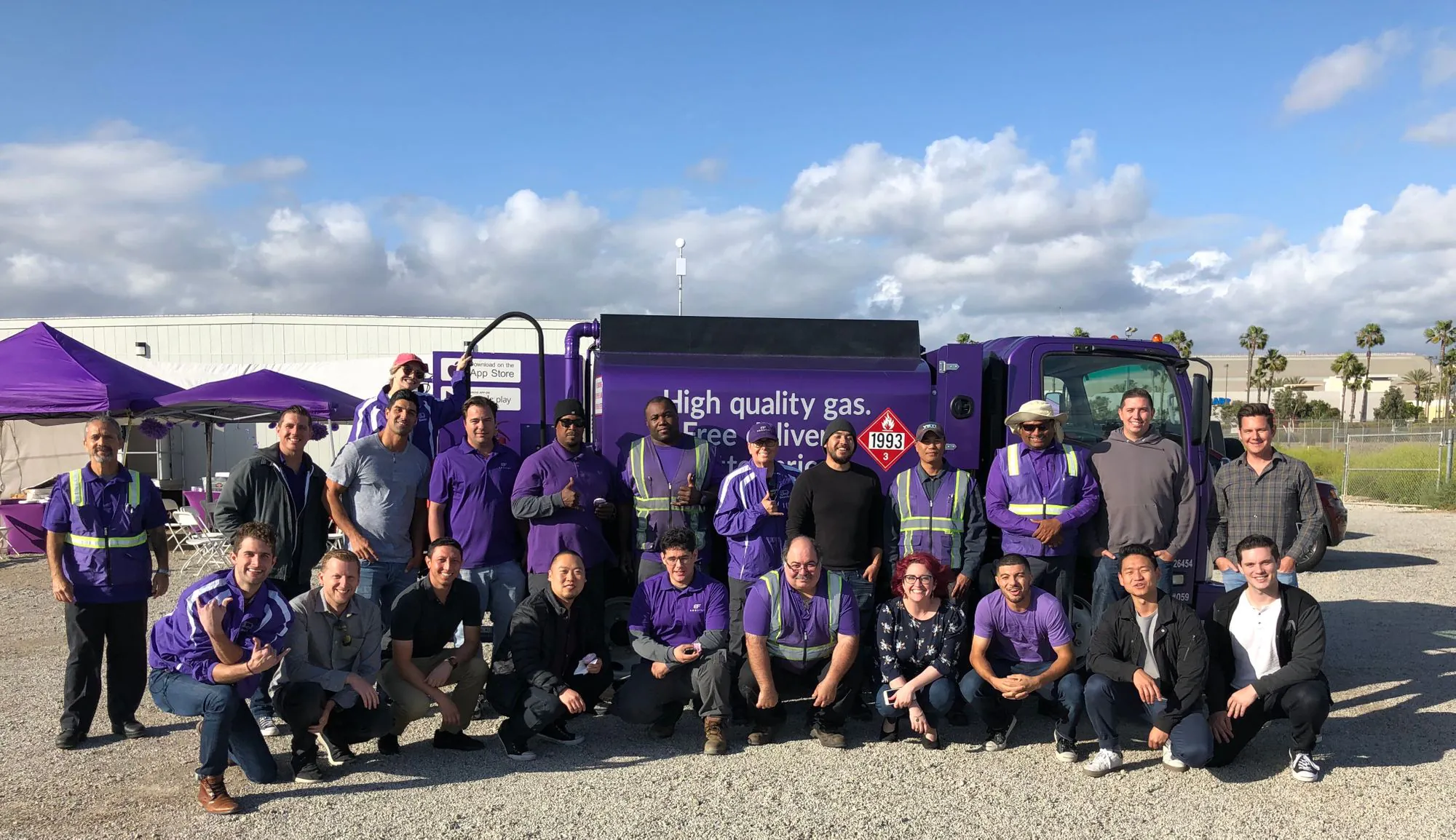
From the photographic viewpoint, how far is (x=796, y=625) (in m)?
5.21

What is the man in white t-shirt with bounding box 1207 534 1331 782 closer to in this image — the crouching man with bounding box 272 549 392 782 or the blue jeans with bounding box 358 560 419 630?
the crouching man with bounding box 272 549 392 782

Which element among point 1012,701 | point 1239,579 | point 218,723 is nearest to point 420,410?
point 218,723

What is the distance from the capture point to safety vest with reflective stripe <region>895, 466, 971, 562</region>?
5.56 meters

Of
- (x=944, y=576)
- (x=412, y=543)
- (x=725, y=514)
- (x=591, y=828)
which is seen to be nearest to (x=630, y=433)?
(x=725, y=514)

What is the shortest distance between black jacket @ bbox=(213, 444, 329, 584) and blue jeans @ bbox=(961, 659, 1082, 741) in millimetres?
3740

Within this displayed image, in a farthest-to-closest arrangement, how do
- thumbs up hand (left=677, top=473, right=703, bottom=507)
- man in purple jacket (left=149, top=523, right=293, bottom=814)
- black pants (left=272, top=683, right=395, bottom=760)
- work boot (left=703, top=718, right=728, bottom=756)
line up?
thumbs up hand (left=677, top=473, right=703, bottom=507) → work boot (left=703, top=718, right=728, bottom=756) → black pants (left=272, top=683, right=395, bottom=760) → man in purple jacket (left=149, top=523, right=293, bottom=814)

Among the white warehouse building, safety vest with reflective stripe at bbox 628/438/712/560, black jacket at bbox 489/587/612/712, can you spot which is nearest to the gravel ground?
black jacket at bbox 489/587/612/712

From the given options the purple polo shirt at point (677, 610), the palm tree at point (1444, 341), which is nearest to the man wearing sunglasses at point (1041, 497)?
the purple polo shirt at point (677, 610)

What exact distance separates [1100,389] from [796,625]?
9.29 ft

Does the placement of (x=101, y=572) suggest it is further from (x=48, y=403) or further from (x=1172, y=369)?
(x=48, y=403)

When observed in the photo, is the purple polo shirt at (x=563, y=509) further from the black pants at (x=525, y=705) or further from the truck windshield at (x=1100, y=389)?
the truck windshield at (x=1100, y=389)

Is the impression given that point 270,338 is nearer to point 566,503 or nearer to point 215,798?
point 566,503

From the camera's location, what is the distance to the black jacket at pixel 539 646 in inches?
198

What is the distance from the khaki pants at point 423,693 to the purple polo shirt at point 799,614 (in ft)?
4.94
